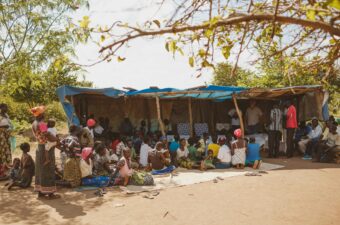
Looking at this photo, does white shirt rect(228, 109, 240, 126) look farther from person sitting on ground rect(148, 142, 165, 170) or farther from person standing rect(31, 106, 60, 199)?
person standing rect(31, 106, 60, 199)

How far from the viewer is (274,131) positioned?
10445 mm

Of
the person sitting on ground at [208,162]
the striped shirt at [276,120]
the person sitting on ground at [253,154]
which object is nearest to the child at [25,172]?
the person sitting on ground at [208,162]

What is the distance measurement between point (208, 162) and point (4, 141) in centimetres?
496

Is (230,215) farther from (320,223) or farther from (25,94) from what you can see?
(25,94)

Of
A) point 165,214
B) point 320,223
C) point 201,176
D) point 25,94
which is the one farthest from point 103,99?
point 25,94

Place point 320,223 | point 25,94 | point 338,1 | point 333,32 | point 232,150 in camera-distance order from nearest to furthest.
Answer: point 338,1 → point 333,32 → point 320,223 → point 232,150 → point 25,94

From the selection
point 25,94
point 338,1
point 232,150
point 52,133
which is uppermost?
point 25,94

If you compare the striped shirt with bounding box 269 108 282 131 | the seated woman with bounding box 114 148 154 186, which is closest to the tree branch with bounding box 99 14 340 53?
the seated woman with bounding box 114 148 154 186

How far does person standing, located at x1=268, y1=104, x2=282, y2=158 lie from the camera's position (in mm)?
10383

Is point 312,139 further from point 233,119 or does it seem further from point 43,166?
point 43,166

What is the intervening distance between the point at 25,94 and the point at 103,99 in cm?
1268

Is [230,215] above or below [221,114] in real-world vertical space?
below

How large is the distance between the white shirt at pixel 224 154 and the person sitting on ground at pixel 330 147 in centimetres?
297

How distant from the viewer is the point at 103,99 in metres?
11.9
